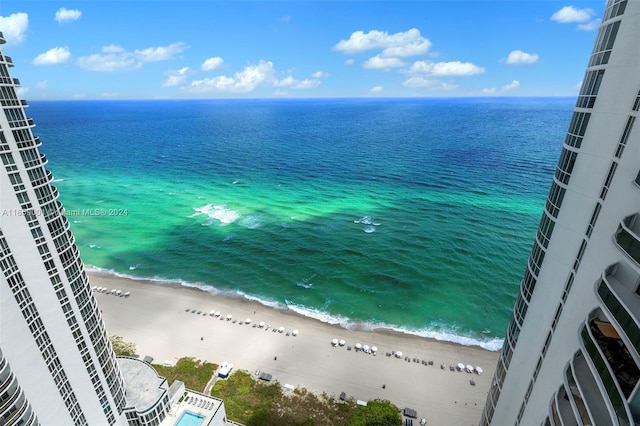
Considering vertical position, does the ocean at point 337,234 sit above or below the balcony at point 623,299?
below

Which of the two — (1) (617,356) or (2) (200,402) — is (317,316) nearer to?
(2) (200,402)

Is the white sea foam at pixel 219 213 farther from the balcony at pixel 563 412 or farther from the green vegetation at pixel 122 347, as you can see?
the balcony at pixel 563 412

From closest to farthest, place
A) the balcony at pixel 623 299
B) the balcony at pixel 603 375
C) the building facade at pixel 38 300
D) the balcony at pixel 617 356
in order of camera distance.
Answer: the balcony at pixel 623 299 < the balcony at pixel 603 375 < the balcony at pixel 617 356 < the building facade at pixel 38 300

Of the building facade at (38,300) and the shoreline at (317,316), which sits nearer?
the building facade at (38,300)

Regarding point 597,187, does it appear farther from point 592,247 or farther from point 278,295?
point 278,295

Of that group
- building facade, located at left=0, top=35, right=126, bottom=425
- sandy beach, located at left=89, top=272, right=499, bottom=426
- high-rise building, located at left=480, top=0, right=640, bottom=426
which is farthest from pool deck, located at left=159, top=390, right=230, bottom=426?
high-rise building, located at left=480, top=0, right=640, bottom=426

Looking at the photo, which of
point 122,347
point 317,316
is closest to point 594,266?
point 317,316

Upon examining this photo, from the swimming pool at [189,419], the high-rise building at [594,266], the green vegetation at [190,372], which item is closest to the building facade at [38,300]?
the swimming pool at [189,419]

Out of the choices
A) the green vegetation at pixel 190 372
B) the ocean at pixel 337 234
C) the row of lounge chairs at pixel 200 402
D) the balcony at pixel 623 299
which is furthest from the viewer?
the ocean at pixel 337 234

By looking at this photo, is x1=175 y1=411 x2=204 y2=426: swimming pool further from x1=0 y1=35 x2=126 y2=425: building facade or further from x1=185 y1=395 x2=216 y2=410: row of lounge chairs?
x1=0 y1=35 x2=126 y2=425: building facade
